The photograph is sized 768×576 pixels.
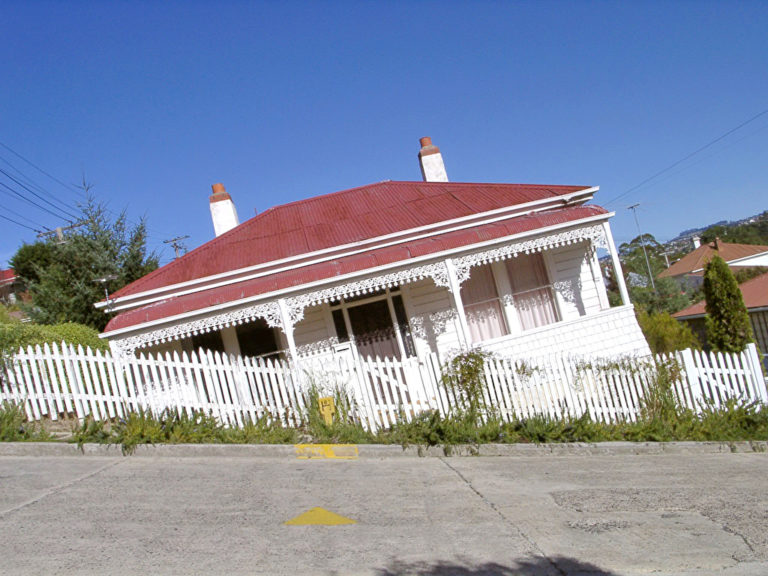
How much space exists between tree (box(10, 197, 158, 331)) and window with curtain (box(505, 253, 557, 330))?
13366 mm

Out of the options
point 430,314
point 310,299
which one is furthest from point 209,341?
point 430,314

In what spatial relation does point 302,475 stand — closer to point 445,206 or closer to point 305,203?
point 445,206

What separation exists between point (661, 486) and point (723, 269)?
10356 mm

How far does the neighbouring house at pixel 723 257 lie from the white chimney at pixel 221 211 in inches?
1395

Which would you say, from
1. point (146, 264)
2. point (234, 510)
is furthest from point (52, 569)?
point (146, 264)

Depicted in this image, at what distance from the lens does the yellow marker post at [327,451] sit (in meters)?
7.83

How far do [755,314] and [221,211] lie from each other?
17.1 meters

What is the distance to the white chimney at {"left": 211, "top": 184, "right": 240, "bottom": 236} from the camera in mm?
16656

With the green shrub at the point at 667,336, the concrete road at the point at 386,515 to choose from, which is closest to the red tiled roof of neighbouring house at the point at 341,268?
the concrete road at the point at 386,515

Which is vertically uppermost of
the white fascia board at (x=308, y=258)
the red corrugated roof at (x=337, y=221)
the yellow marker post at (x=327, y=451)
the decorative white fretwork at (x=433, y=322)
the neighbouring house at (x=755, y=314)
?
the red corrugated roof at (x=337, y=221)

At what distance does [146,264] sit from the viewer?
21.6 meters

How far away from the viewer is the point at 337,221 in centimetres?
1453

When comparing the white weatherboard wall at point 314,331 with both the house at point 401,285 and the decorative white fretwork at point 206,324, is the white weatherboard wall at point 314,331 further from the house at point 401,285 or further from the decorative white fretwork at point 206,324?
the decorative white fretwork at point 206,324

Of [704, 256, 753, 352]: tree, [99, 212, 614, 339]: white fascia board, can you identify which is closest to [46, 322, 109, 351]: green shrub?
[99, 212, 614, 339]: white fascia board
